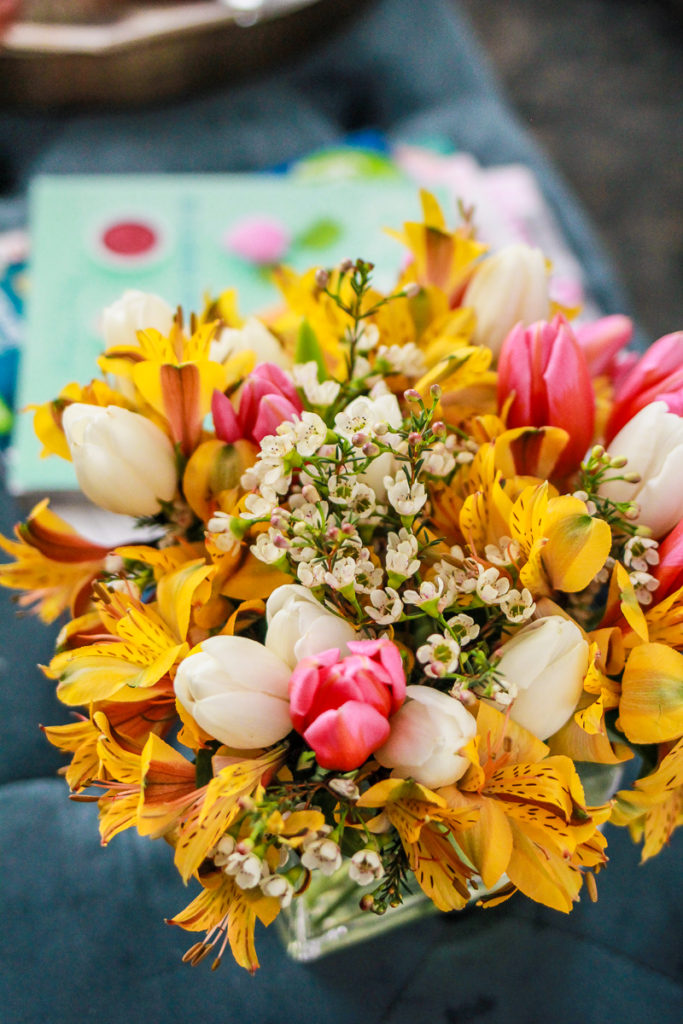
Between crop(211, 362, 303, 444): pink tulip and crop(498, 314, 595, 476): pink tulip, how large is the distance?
0.09 meters

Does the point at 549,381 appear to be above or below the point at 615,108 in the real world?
below

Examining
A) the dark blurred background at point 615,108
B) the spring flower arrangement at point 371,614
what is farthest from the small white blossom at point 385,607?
the dark blurred background at point 615,108

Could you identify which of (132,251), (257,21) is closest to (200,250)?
(132,251)

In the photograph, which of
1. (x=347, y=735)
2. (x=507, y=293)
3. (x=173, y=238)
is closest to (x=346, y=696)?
(x=347, y=735)

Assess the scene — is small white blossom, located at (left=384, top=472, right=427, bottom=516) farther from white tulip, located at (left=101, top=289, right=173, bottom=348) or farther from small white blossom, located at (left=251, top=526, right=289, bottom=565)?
white tulip, located at (left=101, top=289, right=173, bottom=348)

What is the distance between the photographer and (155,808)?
0.32 meters

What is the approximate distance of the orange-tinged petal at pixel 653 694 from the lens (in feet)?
1.04

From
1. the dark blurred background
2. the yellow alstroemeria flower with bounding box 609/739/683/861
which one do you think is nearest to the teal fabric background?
the yellow alstroemeria flower with bounding box 609/739/683/861

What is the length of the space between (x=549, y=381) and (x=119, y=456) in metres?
0.18

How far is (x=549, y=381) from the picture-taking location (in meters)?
0.37

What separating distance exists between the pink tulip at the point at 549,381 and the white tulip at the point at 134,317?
0.16 m

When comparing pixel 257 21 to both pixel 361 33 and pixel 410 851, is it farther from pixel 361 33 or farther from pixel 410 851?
pixel 410 851

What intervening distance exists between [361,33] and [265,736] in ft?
4.14

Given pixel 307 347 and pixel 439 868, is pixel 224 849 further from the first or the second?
pixel 307 347
